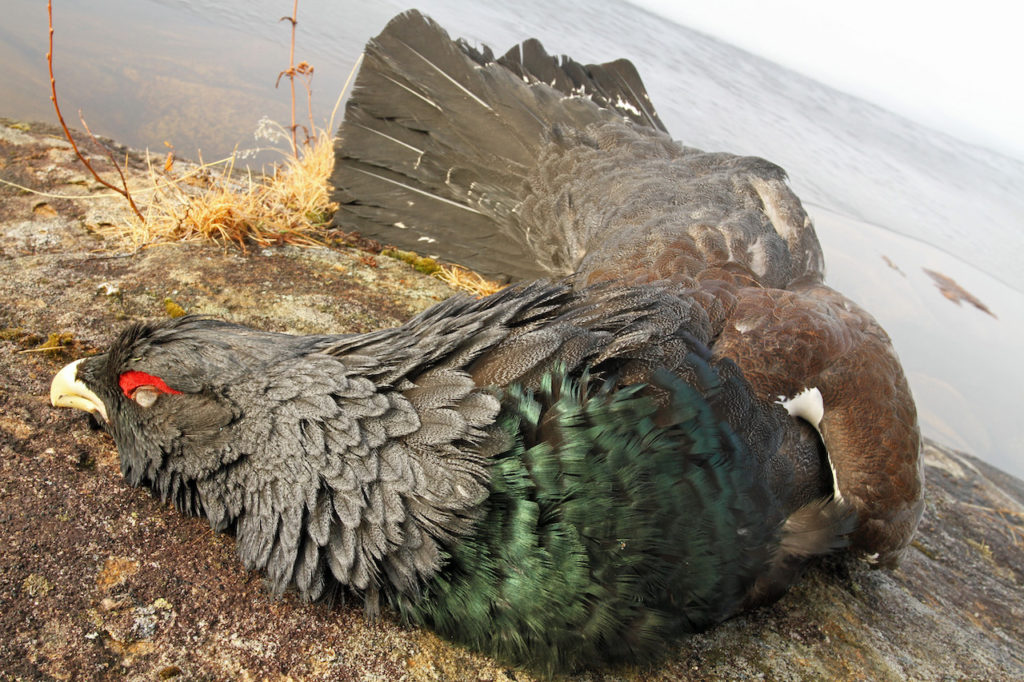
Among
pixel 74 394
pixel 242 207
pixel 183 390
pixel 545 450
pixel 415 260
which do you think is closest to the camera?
pixel 545 450

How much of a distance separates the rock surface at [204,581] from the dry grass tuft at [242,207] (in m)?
0.21

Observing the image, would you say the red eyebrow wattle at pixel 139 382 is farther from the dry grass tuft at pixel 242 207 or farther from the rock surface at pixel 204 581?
the dry grass tuft at pixel 242 207

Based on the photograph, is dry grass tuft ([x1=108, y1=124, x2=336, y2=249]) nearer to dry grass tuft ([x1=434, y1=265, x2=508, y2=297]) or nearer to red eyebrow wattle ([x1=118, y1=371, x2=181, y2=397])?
dry grass tuft ([x1=434, y1=265, x2=508, y2=297])

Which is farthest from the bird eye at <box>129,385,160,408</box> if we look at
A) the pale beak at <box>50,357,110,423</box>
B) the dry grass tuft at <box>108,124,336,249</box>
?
the dry grass tuft at <box>108,124,336,249</box>

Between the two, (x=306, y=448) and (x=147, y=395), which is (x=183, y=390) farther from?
(x=306, y=448)

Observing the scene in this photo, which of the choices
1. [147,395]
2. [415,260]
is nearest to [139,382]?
[147,395]

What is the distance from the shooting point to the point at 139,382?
2068mm

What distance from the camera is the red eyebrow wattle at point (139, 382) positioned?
6.66 ft

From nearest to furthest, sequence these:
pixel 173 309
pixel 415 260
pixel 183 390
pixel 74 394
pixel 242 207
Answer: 1. pixel 183 390
2. pixel 74 394
3. pixel 173 309
4. pixel 242 207
5. pixel 415 260

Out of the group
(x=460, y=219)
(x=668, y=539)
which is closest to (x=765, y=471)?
(x=668, y=539)

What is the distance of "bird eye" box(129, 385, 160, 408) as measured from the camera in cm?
205

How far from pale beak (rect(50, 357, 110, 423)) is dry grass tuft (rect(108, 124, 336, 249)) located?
1868 mm

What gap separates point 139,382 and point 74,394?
367 mm

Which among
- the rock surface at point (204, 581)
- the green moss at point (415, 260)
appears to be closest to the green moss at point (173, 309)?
the rock surface at point (204, 581)
